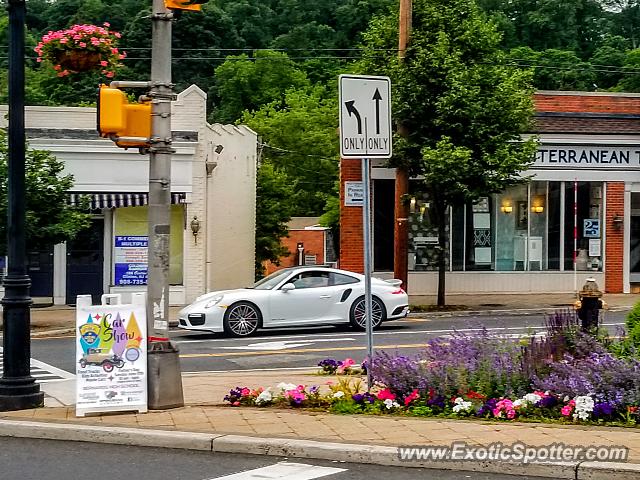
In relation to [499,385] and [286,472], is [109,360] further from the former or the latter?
[499,385]

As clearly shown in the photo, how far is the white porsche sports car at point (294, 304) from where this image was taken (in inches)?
728

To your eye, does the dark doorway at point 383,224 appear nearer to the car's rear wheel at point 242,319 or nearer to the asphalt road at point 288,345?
the asphalt road at point 288,345

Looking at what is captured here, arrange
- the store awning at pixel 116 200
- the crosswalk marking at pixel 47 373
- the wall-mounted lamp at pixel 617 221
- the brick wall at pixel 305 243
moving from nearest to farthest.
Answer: the crosswalk marking at pixel 47 373, the store awning at pixel 116 200, the wall-mounted lamp at pixel 617 221, the brick wall at pixel 305 243

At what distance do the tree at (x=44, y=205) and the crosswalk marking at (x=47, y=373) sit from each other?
5.19 meters

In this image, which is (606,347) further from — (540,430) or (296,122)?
(296,122)

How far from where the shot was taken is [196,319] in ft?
60.4

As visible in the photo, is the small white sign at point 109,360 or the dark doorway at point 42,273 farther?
the dark doorway at point 42,273

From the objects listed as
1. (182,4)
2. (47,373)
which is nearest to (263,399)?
(182,4)

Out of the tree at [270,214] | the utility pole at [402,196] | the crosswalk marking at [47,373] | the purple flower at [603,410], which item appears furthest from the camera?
the tree at [270,214]

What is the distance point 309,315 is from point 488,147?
7203mm

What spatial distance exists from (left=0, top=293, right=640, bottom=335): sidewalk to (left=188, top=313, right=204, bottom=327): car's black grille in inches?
141

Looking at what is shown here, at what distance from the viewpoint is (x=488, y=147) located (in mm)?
23547

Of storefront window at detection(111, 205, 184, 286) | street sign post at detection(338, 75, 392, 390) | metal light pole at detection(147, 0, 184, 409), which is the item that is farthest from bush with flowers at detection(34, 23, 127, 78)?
storefront window at detection(111, 205, 184, 286)

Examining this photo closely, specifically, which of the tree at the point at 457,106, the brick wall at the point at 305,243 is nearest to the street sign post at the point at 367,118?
the tree at the point at 457,106
